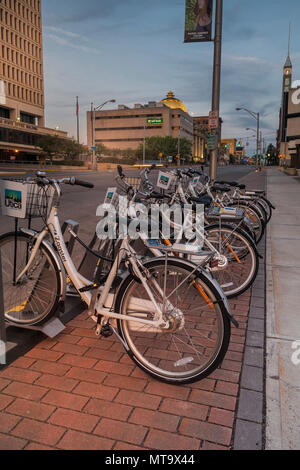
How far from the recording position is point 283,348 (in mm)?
3309

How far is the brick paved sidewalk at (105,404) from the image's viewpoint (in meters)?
2.27

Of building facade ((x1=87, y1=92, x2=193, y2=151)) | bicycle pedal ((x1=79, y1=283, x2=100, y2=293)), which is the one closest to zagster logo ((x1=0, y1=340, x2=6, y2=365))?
bicycle pedal ((x1=79, y1=283, x2=100, y2=293))

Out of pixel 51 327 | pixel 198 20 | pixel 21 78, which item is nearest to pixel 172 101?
pixel 21 78

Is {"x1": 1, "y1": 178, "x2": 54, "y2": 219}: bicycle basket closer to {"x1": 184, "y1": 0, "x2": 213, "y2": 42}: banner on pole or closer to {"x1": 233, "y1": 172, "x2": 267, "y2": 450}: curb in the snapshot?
{"x1": 233, "y1": 172, "x2": 267, "y2": 450}: curb

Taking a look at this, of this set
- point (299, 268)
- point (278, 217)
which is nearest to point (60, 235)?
point (299, 268)

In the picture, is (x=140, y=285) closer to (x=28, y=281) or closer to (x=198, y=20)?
(x=28, y=281)

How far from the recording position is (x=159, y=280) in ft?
9.16

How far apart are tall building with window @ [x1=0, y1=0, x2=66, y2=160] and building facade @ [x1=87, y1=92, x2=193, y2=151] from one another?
4968cm

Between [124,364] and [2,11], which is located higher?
[2,11]

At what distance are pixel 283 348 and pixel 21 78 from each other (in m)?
82.2

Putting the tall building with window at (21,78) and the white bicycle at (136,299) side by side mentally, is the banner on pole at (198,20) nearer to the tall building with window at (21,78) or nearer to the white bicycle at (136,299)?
the white bicycle at (136,299)

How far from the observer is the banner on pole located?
32.2 feet
